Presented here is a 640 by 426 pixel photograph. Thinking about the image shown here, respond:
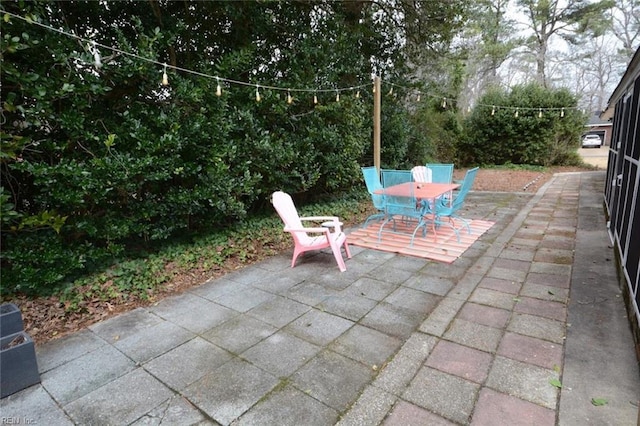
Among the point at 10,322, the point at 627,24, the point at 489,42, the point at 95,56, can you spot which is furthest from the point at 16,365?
the point at 627,24

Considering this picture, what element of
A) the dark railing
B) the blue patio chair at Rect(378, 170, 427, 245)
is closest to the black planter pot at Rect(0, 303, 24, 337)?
the blue patio chair at Rect(378, 170, 427, 245)

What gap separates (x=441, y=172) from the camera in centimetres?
575

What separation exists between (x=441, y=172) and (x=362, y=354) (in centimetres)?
433

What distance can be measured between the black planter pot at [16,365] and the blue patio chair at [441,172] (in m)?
5.46

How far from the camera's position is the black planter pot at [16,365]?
72.2 inches

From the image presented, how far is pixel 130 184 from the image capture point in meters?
3.15

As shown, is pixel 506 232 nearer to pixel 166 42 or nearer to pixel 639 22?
pixel 166 42

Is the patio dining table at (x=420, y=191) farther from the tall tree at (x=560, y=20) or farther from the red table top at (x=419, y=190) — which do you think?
the tall tree at (x=560, y=20)

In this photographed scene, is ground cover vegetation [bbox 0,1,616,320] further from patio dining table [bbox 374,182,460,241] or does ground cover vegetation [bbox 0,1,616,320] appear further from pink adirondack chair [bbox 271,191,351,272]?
patio dining table [bbox 374,182,460,241]

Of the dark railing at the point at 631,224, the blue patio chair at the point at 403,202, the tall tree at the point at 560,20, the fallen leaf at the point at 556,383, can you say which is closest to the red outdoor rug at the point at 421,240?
the blue patio chair at the point at 403,202

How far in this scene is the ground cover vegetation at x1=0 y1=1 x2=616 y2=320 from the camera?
2650 mm

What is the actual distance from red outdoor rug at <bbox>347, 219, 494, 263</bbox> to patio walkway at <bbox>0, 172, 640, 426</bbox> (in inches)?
17.5

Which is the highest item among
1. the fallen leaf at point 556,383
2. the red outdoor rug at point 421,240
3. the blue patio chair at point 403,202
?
the blue patio chair at point 403,202

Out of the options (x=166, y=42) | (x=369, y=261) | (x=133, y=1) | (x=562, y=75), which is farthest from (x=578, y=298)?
(x=562, y=75)
